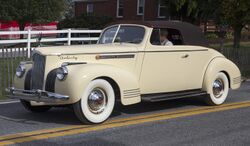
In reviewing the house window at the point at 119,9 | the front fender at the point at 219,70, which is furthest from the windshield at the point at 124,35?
the house window at the point at 119,9

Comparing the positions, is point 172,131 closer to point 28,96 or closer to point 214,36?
point 28,96

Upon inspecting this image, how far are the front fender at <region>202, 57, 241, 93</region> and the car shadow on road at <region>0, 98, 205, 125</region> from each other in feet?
1.97

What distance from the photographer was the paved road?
7289 mm

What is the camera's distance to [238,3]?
747 inches

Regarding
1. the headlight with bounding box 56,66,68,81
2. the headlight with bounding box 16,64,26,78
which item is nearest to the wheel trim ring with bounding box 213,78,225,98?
the headlight with bounding box 56,66,68,81

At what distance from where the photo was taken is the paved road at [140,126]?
729cm

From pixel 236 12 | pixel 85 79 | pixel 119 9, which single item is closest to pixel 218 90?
pixel 85 79

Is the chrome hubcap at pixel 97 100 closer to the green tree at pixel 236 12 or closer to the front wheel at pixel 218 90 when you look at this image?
the front wheel at pixel 218 90

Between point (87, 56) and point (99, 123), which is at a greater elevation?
point (87, 56)

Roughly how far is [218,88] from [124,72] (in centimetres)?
283

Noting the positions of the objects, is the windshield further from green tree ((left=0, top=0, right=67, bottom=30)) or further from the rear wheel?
green tree ((left=0, top=0, right=67, bottom=30))

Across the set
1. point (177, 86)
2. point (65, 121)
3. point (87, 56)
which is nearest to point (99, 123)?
point (65, 121)

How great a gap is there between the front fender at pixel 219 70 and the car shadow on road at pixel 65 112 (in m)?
0.60

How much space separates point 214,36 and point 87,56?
99.7ft
